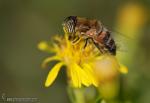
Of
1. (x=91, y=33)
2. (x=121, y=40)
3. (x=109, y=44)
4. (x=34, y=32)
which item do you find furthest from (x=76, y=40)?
(x=34, y=32)

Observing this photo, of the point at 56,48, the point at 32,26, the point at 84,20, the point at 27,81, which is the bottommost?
the point at 27,81

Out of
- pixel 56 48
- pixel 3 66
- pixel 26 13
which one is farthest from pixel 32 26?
pixel 56 48

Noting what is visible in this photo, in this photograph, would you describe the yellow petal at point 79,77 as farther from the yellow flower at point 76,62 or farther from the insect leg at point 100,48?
the insect leg at point 100,48

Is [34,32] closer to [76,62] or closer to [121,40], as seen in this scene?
[121,40]

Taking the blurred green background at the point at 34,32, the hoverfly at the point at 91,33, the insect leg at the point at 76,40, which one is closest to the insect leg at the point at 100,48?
the hoverfly at the point at 91,33

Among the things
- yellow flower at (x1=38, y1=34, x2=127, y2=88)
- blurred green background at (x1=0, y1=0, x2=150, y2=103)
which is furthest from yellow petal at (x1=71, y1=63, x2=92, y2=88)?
blurred green background at (x1=0, y1=0, x2=150, y2=103)

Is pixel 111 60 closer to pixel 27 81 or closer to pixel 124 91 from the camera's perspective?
pixel 124 91
